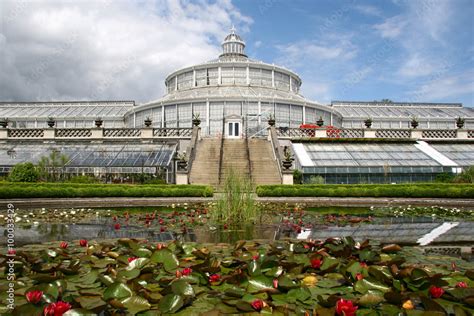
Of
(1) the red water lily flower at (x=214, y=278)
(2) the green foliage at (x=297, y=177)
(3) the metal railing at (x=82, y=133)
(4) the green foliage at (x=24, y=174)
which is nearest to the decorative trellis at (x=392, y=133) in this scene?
(2) the green foliage at (x=297, y=177)

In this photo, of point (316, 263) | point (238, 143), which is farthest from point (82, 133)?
point (316, 263)

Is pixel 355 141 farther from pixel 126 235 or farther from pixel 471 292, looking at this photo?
pixel 471 292

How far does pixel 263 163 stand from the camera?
94.9ft

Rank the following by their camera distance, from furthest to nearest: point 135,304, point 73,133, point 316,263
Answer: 1. point 73,133
2. point 316,263
3. point 135,304

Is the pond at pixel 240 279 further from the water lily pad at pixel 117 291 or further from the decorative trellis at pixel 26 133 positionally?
the decorative trellis at pixel 26 133

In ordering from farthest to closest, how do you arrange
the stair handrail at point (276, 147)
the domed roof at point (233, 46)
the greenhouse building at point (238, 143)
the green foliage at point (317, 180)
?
the domed roof at point (233, 46), the stair handrail at point (276, 147), the greenhouse building at point (238, 143), the green foliage at point (317, 180)

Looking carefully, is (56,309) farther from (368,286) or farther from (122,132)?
(122,132)

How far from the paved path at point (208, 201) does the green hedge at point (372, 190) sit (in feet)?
1.29

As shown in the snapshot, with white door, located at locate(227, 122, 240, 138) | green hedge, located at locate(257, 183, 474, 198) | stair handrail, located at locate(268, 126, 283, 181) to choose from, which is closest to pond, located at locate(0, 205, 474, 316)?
green hedge, located at locate(257, 183, 474, 198)

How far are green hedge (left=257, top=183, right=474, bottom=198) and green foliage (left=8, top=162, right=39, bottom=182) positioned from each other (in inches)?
581

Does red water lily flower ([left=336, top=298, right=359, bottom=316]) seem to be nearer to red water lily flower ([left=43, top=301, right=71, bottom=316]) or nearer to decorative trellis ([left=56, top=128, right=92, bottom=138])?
red water lily flower ([left=43, top=301, right=71, bottom=316])

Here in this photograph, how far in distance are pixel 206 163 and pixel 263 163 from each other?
4.49 m

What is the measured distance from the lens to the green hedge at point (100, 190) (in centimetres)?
1931

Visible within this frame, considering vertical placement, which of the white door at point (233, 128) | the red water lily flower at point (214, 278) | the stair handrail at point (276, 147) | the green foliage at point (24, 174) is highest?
the white door at point (233, 128)
